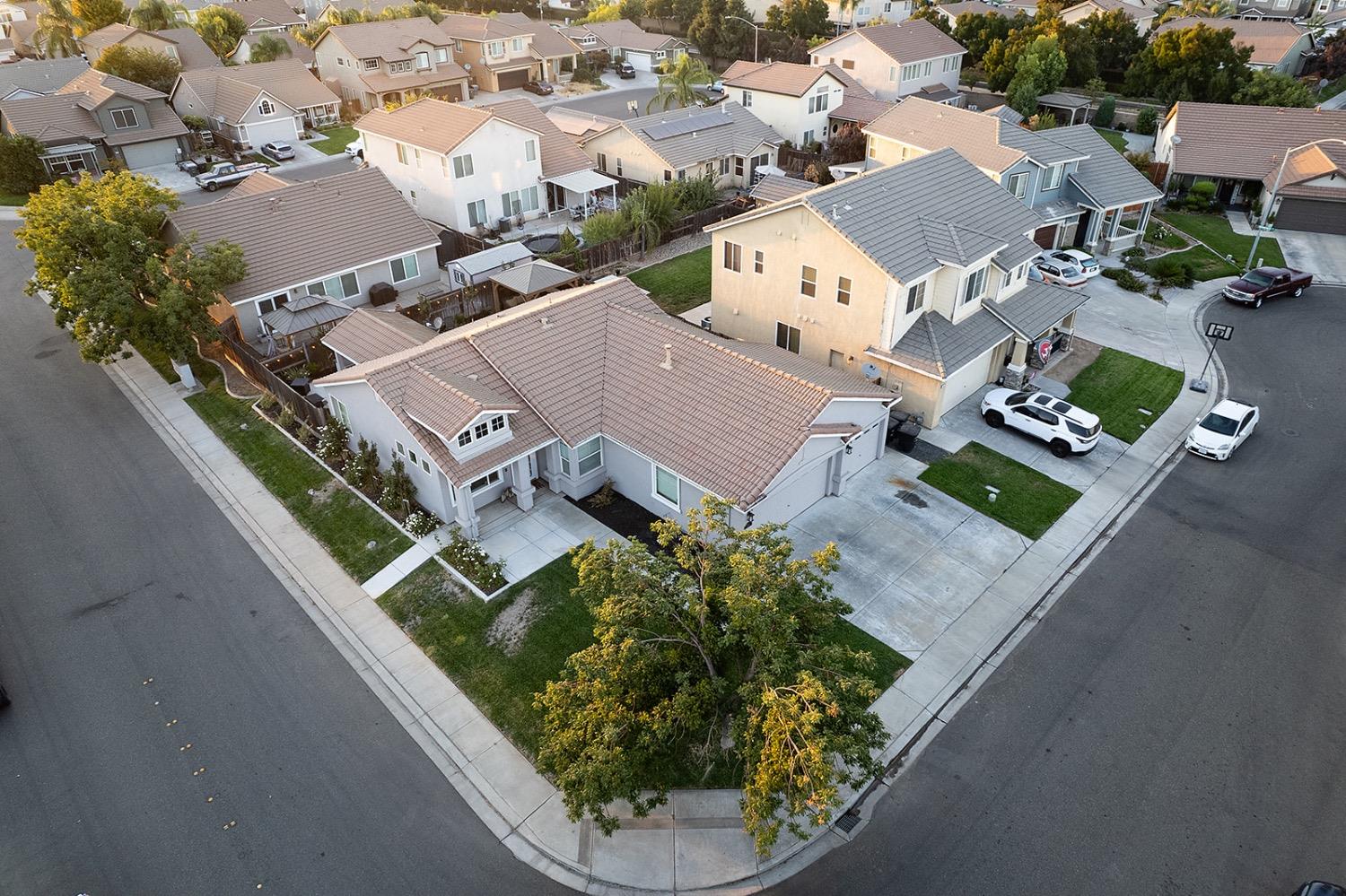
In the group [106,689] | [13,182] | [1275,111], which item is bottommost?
[106,689]

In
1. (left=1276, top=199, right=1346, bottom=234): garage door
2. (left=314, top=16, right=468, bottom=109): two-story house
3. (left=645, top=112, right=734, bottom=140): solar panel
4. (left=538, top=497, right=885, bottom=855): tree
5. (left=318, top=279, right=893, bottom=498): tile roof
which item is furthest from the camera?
(left=314, top=16, right=468, bottom=109): two-story house

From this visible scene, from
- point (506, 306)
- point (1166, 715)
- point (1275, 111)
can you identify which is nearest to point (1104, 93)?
point (1275, 111)

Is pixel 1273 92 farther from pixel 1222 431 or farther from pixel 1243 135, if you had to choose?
pixel 1222 431

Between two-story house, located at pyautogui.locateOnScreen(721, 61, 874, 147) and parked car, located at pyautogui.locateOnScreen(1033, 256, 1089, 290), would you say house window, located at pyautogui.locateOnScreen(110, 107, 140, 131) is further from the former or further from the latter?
parked car, located at pyautogui.locateOnScreen(1033, 256, 1089, 290)

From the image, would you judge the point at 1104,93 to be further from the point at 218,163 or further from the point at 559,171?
the point at 218,163

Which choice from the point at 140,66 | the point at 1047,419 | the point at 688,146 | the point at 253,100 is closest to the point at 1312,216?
the point at 1047,419

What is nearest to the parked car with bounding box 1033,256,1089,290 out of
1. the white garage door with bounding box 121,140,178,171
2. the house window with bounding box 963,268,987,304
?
the house window with bounding box 963,268,987,304
